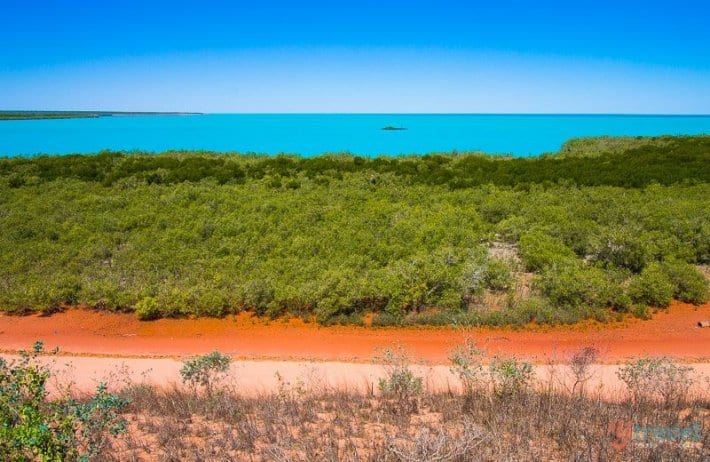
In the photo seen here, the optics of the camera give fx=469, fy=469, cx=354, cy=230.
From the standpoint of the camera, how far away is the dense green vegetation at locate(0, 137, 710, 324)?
10906 mm

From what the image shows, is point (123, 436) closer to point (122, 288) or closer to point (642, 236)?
point (122, 288)

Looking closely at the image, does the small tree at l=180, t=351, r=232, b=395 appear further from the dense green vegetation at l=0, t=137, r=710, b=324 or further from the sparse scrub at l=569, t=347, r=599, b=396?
the sparse scrub at l=569, t=347, r=599, b=396

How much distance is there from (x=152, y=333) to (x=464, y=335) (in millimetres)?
6709

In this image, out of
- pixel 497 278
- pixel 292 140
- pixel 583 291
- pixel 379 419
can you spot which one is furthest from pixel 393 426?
pixel 292 140

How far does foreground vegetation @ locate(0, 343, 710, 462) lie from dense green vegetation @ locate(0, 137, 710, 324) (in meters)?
3.36

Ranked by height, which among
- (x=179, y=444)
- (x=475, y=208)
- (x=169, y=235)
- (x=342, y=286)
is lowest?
(x=179, y=444)

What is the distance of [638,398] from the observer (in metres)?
6.58

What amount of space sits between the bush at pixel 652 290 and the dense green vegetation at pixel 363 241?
1.2 inches

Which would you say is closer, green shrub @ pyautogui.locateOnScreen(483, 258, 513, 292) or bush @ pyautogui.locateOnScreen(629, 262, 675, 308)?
bush @ pyautogui.locateOnScreen(629, 262, 675, 308)

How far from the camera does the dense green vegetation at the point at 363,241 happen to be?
35.8ft

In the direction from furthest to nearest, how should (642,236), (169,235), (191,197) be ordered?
(191,197) → (169,235) → (642,236)

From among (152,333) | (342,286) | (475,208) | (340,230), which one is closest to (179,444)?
(152,333)

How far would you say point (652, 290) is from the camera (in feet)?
35.3

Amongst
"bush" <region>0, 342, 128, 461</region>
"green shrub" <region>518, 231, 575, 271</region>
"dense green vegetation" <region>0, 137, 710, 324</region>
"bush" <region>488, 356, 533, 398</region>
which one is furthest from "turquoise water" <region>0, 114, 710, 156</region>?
"bush" <region>0, 342, 128, 461</region>
